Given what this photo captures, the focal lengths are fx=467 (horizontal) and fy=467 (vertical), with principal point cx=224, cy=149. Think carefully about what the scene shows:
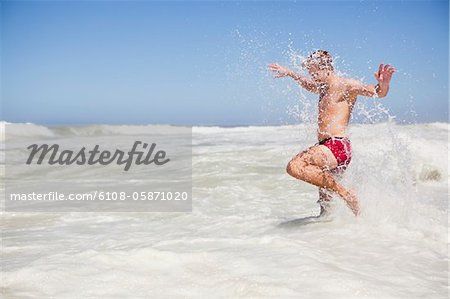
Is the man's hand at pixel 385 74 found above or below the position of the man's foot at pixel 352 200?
above

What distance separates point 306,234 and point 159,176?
4878mm

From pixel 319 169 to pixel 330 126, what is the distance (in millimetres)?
458

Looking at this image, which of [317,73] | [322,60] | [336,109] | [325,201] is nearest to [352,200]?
[325,201]

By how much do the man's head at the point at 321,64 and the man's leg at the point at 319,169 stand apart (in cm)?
74

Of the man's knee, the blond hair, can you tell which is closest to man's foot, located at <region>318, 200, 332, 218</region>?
the man's knee

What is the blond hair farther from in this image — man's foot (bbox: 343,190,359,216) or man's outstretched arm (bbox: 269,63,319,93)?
man's foot (bbox: 343,190,359,216)

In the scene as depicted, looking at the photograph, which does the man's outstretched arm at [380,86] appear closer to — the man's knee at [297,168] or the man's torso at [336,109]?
the man's torso at [336,109]

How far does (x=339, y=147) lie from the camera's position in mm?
4457

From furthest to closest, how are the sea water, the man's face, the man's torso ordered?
the man's face → the man's torso → the sea water

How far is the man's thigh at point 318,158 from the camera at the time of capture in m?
4.38

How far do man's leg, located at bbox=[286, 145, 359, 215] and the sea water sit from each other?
0.84 ft

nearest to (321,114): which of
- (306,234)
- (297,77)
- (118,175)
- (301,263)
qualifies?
(297,77)

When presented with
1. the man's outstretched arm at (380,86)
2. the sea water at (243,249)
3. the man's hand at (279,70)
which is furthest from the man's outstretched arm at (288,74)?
the man's outstretched arm at (380,86)

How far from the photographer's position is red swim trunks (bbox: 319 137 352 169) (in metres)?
4.44
